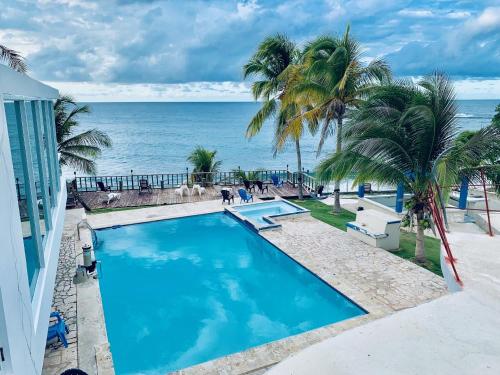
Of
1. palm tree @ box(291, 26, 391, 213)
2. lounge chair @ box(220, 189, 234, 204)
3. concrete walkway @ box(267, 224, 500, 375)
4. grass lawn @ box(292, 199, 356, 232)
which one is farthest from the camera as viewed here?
lounge chair @ box(220, 189, 234, 204)

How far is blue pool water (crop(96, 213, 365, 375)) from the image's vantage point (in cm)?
740

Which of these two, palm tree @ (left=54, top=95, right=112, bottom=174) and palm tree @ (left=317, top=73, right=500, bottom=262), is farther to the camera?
palm tree @ (left=54, top=95, right=112, bottom=174)

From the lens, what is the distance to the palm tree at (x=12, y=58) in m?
11.0

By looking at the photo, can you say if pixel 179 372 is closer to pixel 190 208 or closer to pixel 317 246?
pixel 317 246

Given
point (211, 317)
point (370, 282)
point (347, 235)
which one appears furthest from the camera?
point (347, 235)

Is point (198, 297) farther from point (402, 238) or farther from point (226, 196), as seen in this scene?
point (226, 196)

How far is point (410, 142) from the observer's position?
9.06 m

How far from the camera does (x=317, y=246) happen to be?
11516mm

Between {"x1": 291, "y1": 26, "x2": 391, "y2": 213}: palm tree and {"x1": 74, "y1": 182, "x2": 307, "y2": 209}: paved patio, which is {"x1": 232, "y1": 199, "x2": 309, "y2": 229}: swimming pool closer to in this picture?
{"x1": 74, "y1": 182, "x2": 307, "y2": 209}: paved patio

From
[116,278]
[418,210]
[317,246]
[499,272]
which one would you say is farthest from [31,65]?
[499,272]

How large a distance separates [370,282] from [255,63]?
1136 cm

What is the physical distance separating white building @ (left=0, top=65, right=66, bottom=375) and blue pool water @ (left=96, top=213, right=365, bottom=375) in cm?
256

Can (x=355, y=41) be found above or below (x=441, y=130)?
above

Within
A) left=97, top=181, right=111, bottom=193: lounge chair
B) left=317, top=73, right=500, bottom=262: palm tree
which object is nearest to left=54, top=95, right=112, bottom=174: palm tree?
left=97, top=181, right=111, bottom=193: lounge chair
